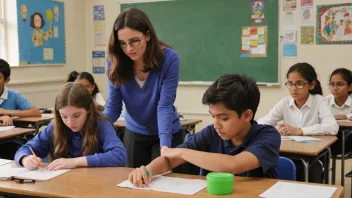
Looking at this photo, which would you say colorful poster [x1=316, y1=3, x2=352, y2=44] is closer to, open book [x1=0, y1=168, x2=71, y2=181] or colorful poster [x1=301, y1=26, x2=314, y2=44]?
colorful poster [x1=301, y1=26, x2=314, y2=44]

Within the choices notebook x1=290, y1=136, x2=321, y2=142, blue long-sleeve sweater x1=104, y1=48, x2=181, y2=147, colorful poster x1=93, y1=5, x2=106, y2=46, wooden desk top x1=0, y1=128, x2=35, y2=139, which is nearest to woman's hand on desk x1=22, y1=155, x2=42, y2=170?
blue long-sleeve sweater x1=104, y1=48, x2=181, y2=147

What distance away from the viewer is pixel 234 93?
5.67 feet

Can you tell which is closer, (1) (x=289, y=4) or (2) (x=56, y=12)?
(1) (x=289, y=4)

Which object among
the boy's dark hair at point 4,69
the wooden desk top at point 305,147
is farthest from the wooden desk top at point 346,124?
the boy's dark hair at point 4,69

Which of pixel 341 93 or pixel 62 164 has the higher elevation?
pixel 341 93

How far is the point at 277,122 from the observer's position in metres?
3.46

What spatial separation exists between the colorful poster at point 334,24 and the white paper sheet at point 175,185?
13.8ft

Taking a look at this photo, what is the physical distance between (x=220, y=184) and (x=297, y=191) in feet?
0.91

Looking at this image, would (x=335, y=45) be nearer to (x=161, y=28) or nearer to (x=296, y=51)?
(x=296, y=51)

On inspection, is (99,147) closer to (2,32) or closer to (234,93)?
(234,93)

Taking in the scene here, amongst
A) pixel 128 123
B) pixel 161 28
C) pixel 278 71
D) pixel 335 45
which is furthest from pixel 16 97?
pixel 335 45

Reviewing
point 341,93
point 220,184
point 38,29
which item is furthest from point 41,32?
point 220,184

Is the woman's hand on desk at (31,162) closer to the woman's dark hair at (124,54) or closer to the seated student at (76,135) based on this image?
the seated student at (76,135)

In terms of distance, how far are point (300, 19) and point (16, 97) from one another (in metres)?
3.53
